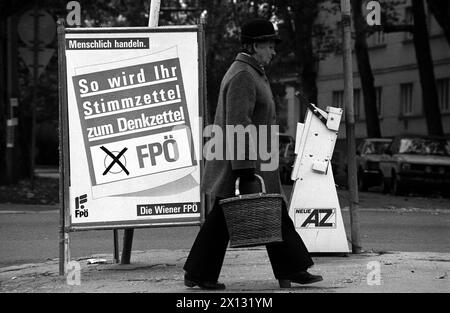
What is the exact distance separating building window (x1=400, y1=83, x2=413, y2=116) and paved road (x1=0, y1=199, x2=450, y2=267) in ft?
108

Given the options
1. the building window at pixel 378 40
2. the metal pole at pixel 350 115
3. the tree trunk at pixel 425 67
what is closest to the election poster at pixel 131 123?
the metal pole at pixel 350 115

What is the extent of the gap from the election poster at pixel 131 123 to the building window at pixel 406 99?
41176 mm

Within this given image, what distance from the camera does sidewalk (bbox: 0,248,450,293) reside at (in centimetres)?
850

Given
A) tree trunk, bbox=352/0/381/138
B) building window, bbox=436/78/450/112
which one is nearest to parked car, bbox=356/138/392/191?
tree trunk, bbox=352/0/381/138

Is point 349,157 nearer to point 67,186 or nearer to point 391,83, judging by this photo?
point 67,186

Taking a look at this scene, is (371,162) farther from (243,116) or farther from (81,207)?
(243,116)

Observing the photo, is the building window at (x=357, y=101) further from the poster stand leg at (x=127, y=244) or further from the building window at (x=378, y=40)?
the poster stand leg at (x=127, y=244)

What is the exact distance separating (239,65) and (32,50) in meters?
14.3

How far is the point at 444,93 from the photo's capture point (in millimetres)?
47406

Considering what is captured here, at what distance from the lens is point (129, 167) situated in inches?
384

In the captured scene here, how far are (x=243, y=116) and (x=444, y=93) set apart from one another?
132ft

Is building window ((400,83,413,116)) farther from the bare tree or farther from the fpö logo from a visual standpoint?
the fpö logo

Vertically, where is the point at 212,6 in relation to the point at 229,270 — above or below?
above
